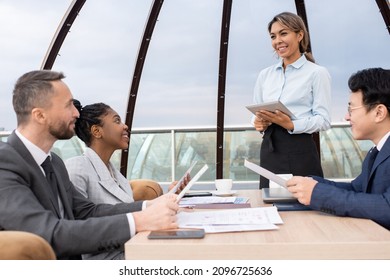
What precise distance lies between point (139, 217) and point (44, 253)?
42cm

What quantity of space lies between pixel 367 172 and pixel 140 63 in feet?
16.6

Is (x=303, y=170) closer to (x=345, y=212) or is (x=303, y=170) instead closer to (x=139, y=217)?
(x=345, y=212)

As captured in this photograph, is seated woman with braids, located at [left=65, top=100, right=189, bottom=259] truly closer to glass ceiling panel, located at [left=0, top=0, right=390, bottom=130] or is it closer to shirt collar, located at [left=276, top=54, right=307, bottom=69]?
shirt collar, located at [left=276, top=54, right=307, bottom=69]

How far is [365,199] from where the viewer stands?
70.3 inches

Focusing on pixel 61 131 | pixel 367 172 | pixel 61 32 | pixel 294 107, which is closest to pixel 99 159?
pixel 61 131

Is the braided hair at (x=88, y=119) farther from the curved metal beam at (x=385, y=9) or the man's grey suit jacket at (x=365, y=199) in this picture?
the curved metal beam at (x=385, y=9)

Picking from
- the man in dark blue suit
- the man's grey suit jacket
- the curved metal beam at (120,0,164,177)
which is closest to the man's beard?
the man in dark blue suit

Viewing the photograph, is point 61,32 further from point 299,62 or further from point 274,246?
point 274,246

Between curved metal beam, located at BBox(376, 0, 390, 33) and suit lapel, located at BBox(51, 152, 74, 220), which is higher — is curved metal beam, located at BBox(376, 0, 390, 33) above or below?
above

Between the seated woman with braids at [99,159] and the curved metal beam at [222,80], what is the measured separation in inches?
145

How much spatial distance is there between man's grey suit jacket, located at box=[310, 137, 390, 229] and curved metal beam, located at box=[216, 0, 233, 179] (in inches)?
181

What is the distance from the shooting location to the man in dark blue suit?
1.78m

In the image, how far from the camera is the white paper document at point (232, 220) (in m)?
1.60
